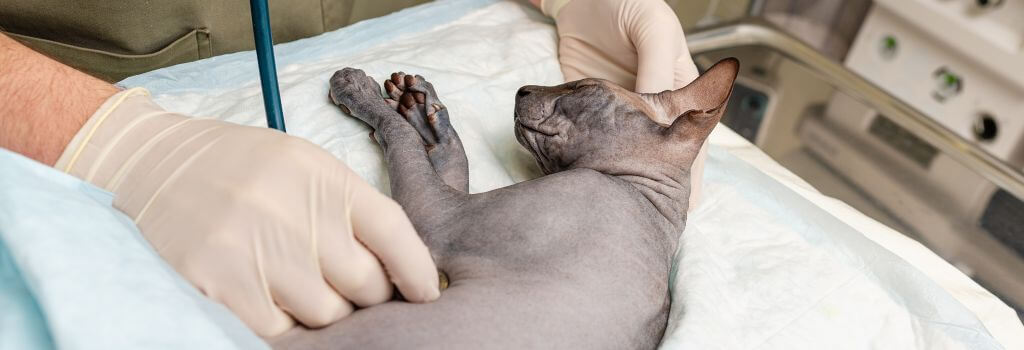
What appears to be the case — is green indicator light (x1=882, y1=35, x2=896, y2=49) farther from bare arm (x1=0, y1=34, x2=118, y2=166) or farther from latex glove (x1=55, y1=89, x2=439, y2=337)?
bare arm (x1=0, y1=34, x2=118, y2=166)

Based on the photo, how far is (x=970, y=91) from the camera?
2494 mm

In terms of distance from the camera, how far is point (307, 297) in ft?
3.12

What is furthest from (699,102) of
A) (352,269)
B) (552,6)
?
(352,269)

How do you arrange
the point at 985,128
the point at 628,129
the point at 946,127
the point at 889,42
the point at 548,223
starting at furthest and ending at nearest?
the point at 889,42, the point at 985,128, the point at 946,127, the point at 628,129, the point at 548,223

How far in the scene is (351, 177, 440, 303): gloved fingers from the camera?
97 cm

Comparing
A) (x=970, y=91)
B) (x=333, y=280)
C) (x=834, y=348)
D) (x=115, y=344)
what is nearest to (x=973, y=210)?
(x=970, y=91)

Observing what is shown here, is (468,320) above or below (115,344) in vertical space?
below

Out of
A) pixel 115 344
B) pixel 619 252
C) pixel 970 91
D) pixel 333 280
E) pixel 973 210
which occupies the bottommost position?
pixel 973 210

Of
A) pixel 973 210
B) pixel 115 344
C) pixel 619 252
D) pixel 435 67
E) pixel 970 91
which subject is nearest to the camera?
pixel 115 344

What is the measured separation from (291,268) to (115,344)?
25 cm

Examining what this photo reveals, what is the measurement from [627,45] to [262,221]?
107 centimetres

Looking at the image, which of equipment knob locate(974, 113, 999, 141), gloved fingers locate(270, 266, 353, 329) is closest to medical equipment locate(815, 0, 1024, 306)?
equipment knob locate(974, 113, 999, 141)

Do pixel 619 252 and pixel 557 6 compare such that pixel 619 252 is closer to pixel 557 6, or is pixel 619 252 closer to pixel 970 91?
pixel 557 6

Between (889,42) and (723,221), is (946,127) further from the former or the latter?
(723,221)
